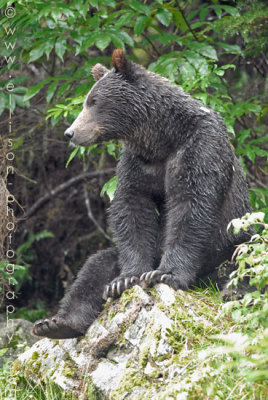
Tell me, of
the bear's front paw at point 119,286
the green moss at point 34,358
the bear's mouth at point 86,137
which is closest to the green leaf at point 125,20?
the bear's mouth at point 86,137

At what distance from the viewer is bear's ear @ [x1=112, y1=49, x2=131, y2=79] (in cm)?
→ 479

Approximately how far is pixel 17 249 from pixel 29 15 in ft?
12.3

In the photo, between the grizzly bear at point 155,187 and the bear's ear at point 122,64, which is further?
the bear's ear at point 122,64

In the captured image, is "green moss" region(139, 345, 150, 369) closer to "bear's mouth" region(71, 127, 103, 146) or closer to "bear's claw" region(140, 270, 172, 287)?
"bear's claw" region(140, 270, 172, 287)

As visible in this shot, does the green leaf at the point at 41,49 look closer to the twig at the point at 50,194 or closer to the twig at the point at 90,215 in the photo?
the twig at the point at 50,194

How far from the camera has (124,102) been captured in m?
4.84

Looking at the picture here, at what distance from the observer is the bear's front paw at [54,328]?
4520mm

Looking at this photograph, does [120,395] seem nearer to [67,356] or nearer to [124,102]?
[67,356]

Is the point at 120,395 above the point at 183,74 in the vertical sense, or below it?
below

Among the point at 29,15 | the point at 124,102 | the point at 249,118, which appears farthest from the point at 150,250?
the point at 249,118

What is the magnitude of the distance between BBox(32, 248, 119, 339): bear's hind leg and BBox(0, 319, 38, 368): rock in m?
1.25

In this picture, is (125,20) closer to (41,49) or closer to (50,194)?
(41,49)

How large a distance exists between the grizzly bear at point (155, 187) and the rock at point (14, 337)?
1.29 m

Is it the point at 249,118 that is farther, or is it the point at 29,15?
the point at 249,118
